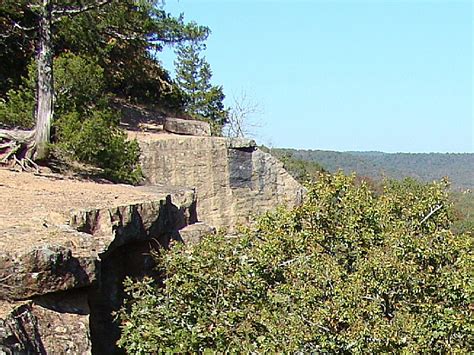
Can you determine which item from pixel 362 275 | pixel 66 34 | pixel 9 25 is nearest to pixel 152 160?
pixel 66 34

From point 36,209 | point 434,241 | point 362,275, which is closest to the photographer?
point 362,275

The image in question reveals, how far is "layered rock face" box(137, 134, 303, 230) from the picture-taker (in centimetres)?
1448

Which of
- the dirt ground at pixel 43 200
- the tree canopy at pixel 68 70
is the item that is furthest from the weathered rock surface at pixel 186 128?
the dirt ground at pixel 43 200

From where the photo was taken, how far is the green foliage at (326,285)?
5258mm

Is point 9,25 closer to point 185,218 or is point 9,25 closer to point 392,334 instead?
point 185,218

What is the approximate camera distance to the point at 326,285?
5.62 meters

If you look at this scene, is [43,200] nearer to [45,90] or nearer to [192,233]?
[192,233]

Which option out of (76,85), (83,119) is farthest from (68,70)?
(83,119)

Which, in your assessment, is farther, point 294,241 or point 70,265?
point 294,241

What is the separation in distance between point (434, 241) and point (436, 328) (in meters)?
1.06

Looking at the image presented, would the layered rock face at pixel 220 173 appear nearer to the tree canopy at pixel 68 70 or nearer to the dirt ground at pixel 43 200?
the tree canopy at pixel 68 70

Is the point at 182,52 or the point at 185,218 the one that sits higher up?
the point at 182,52

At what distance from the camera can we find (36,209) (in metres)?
7.12

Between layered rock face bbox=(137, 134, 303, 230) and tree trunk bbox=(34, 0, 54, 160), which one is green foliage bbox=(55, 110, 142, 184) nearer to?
tree trunk bbox=(34, 0, 54, 160)
